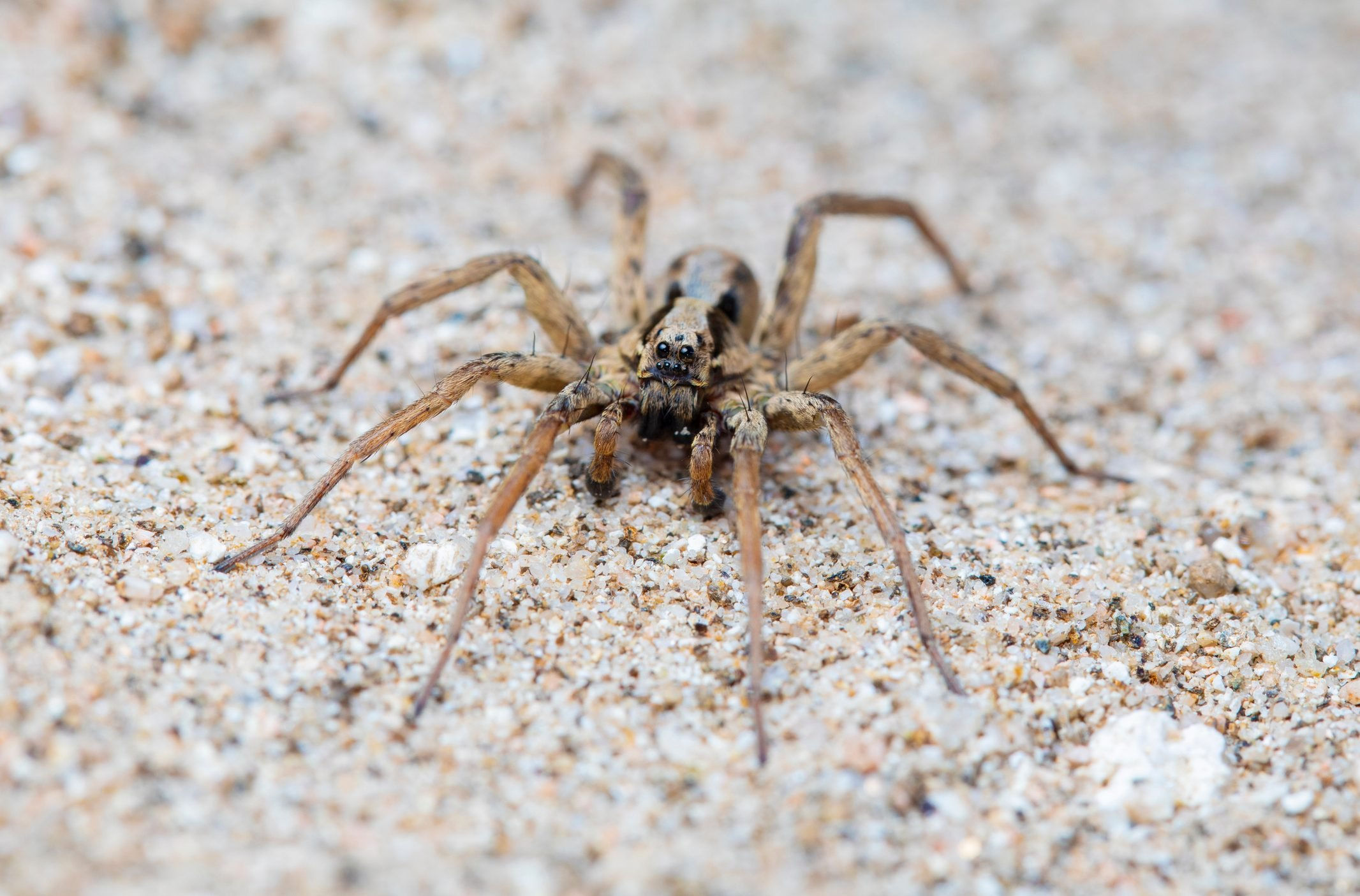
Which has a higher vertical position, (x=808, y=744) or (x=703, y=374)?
(x=703, y=374)

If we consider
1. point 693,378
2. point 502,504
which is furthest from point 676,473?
point 502,504

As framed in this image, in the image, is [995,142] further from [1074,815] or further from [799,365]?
[1074,815]

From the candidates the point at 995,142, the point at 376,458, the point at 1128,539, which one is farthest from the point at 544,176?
the point at 1128,539

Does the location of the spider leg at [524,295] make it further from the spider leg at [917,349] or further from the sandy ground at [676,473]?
the spider leg at [917,349]

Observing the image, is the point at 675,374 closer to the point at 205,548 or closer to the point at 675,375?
the point at 675,375

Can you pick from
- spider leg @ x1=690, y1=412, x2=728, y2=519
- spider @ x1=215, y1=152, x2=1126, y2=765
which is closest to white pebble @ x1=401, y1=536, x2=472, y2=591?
spider @ x1=215, y1=152, x2=1126, y2=765
